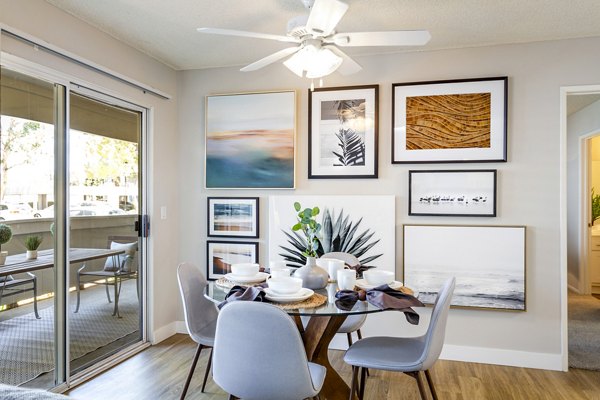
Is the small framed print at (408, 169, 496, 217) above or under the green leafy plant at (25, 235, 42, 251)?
above

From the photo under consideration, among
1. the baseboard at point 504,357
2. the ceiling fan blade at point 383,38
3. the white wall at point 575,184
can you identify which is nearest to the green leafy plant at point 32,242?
the ceiling fan blade at point 383,38

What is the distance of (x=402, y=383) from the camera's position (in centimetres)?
283

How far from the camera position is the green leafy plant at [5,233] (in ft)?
7.48

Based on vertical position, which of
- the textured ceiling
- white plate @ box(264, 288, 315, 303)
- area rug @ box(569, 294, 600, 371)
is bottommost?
area rug @ box(569, 294, 600, 371)

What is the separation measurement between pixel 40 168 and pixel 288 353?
1.98 m

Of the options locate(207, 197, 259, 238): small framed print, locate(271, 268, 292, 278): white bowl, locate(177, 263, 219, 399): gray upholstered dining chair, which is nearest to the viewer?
locate(271, 268, 292, 278): white bowl

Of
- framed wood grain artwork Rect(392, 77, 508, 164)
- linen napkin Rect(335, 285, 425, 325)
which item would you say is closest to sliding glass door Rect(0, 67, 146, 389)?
linen napkin Rect(335, 285, 425, 325)

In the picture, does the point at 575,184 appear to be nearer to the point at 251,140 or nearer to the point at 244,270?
the point at 251,140

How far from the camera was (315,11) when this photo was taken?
1.90m

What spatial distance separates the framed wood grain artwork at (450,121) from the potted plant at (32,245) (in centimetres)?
262

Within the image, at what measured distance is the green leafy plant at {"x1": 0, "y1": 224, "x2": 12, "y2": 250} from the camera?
2.28 meters

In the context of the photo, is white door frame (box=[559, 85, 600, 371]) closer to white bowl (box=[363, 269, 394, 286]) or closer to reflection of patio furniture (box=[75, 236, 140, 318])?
white bowl (box=[363, 269, 394, 286])

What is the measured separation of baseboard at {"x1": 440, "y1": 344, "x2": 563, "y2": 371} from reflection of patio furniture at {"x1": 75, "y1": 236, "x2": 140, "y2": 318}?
2.67 m

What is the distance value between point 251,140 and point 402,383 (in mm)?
2314
